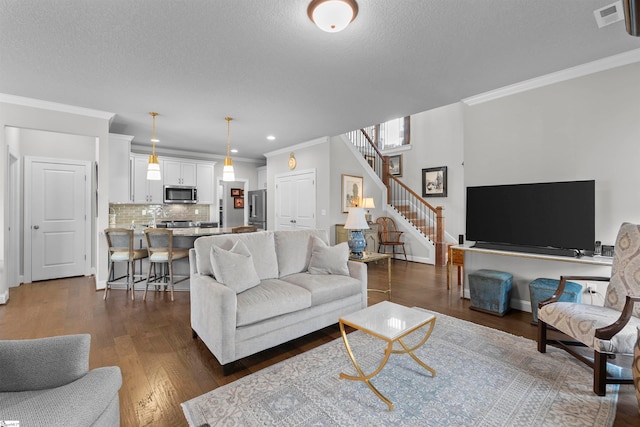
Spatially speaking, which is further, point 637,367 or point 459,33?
point 459,33

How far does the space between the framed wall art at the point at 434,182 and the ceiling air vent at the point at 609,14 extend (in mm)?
5115

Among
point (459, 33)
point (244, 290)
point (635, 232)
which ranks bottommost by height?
point (244, 290)

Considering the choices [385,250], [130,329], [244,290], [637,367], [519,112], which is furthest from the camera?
[385,250]

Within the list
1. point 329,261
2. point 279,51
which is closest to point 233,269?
point 329,261

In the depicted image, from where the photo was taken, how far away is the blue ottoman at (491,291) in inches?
129

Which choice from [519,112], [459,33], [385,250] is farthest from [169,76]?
[385,250]

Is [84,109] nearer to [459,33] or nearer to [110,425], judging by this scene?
[110,425]

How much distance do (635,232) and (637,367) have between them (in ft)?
3.85

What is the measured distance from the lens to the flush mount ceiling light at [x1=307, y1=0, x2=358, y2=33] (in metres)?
1.95

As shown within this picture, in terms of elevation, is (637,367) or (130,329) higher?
(637,367)

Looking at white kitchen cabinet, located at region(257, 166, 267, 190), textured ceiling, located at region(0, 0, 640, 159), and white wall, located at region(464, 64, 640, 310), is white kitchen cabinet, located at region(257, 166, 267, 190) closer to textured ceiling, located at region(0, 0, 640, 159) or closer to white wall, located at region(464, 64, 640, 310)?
textured ceiling, located at region(0, 0, 640, 159)

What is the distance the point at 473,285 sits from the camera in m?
3.49

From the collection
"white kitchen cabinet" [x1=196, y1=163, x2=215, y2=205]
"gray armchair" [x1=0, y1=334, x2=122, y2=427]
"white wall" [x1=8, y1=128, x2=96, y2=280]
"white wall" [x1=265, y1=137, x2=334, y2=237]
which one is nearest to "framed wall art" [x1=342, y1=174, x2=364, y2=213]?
"white wall" [x1=265, y1=137, x2=334, y2=237]

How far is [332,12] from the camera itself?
1977mm
